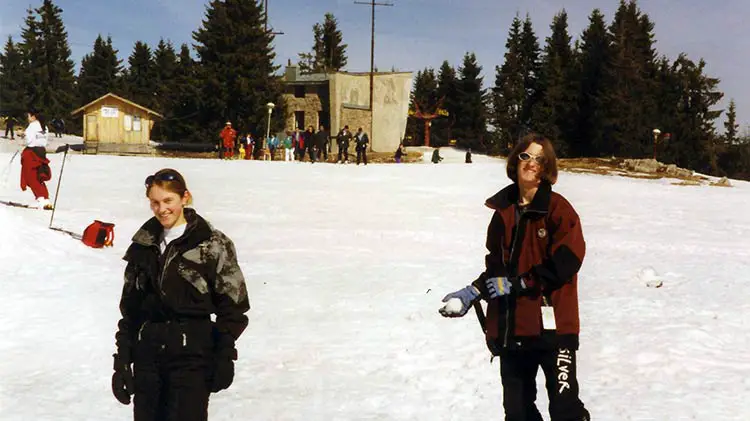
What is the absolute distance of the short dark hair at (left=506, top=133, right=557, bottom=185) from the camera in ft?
11.0

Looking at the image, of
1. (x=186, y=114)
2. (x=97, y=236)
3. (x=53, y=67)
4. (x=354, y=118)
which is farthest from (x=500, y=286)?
(x=53, y=67)

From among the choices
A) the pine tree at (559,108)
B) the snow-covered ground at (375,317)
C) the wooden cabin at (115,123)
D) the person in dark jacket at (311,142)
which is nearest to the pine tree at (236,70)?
the wooden cabin at (115,123)

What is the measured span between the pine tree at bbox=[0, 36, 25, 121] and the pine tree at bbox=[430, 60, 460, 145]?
40526mm

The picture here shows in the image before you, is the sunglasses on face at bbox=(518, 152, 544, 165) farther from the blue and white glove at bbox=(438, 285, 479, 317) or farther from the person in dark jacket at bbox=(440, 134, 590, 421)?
the blue and white glove at bbox=(438, 285, 479, 317)

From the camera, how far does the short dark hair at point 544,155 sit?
3367 millimetres

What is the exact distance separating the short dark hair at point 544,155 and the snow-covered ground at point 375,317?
88.4 inches

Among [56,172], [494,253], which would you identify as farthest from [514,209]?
[56,172]

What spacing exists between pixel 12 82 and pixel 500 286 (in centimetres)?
5986

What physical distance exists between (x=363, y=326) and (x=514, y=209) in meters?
4.20

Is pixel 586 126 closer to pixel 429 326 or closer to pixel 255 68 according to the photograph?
pixel 255 68

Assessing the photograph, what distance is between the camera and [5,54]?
5816cm

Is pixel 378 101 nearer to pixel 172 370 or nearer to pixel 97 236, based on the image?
pixel 97 236

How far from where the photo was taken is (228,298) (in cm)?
320

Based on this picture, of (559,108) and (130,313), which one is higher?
(559,108)
